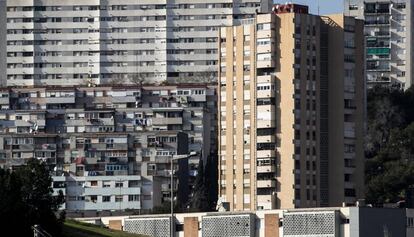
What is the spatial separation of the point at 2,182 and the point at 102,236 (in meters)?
16.4

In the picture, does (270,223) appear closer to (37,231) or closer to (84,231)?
(84,231)

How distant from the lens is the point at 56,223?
12406 centimetres

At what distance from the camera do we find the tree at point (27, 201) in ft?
383

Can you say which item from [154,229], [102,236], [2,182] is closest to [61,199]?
[102,236]

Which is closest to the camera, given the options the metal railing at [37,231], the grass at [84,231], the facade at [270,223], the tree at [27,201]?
the metal railing at [37,231]

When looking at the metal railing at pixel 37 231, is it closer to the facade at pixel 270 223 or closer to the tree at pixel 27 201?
the tree at pixel 27 201

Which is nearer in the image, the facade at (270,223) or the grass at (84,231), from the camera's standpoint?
the grass at (84,231)

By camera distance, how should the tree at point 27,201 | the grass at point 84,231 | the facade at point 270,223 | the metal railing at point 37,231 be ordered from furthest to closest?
the facade at point 270,223, the grass at point 84,231, the tree at point 27,201, the metal railing at point 37,231

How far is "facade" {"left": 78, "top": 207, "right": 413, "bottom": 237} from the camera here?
17338cm

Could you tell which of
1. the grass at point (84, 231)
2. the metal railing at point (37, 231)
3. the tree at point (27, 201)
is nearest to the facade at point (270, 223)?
the grass at point (84, 231)

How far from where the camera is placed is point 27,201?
126 meters

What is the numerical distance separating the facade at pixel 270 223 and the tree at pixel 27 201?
4262cm

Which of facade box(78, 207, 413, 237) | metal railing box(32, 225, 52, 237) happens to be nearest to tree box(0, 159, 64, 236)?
metal railing box(32, 225, 52, 237)

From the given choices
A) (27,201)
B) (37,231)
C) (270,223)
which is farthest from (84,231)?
(270,223)
